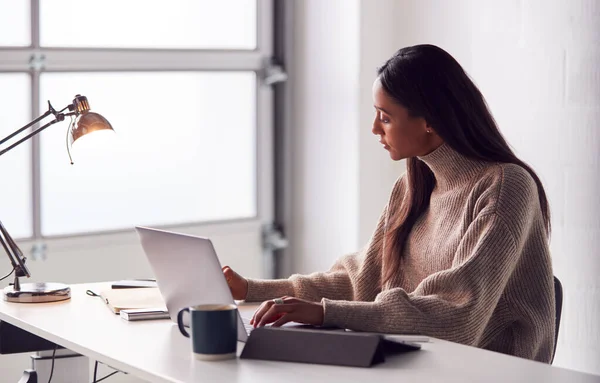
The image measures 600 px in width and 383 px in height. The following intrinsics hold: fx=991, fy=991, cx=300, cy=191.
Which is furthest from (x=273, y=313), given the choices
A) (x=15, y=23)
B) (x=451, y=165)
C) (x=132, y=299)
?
(x=15, y=23)

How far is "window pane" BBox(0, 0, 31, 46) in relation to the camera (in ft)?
10.1

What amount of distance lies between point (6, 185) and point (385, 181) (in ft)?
4.46

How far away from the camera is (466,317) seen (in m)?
1.86

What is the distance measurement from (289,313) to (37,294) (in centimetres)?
71

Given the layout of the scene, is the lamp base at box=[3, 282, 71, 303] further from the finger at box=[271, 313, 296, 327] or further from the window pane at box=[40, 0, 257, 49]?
the window pane at box=[40, 0, 257, 49]

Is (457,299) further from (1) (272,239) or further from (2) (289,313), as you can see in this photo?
(1) (272,239)

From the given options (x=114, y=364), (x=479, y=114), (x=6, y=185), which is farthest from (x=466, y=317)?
(x=6, y=185)

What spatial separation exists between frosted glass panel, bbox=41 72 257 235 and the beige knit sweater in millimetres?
1281

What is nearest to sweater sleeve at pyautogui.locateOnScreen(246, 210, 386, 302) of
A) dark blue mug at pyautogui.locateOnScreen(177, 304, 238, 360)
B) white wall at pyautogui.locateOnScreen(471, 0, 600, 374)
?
dark blue mug at pyautogui.locateOnScreen(177, 304, 238, 360)

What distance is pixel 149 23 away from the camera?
3.45 meters

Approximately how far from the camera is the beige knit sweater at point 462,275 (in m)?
1.83

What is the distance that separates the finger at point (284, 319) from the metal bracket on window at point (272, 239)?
2022 millimetres

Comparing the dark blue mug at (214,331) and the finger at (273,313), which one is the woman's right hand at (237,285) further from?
the dark blue mug at (214,331)

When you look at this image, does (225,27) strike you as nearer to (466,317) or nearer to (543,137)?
(543,137)
